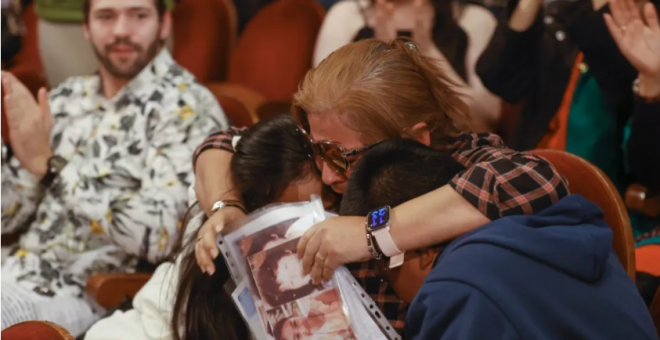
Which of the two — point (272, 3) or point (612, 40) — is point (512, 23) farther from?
point (272, 3)

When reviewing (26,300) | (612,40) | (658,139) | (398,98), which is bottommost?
(26,300)

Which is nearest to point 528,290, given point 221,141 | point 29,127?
point 221,141

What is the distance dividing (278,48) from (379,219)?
1722 mm

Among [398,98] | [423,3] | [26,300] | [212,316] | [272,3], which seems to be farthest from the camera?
[272,3]

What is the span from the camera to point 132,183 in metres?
1.99

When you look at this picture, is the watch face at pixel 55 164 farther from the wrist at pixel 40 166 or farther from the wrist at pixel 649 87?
the wrist at pixel 649 87

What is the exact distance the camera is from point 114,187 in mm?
1991

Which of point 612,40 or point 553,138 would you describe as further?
point 553,138

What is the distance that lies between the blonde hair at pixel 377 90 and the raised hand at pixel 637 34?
0.69 m

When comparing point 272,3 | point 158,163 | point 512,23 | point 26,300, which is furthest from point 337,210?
point 272,3

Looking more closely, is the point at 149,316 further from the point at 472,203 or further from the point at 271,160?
the point at 472,203

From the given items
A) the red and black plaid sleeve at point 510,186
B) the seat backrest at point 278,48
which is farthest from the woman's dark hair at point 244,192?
the seat backrest at point 278,48

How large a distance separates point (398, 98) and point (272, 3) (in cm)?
173

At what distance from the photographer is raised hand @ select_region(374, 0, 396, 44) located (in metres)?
2.37
